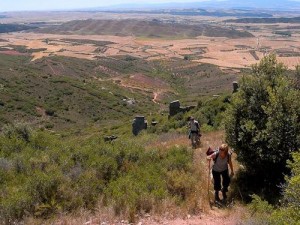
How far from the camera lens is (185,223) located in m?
7.59

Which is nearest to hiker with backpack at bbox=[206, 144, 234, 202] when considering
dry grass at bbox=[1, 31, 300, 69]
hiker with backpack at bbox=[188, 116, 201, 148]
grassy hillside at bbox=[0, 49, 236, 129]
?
hiker with backpack at bbox=[188, 116, 201, 148]

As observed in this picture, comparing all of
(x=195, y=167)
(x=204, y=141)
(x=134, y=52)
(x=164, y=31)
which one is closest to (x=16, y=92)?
(x=204, y=141)

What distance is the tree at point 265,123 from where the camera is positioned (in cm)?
886

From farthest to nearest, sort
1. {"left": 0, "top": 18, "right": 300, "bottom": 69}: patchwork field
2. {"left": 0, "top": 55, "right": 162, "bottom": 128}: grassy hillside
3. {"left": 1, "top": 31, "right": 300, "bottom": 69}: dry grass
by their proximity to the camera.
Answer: {"left": 0, "top": 18, "right": 300, "bottom": 69}: patchwork field → {"left": 1, "top": 31, "right": 300, "bottom": 69}: dry grass → {"left": 0, "top": 55, "right": 162, "bottom": 128}: grassy hillside

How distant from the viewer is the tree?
29.1 ft

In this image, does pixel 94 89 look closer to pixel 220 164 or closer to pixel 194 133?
pixel 194 133

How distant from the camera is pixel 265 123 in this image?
9266 millimetres

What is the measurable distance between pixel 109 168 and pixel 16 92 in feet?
152

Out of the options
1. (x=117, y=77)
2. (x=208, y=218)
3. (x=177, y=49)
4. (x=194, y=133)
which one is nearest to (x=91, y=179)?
(x=208, y=218)

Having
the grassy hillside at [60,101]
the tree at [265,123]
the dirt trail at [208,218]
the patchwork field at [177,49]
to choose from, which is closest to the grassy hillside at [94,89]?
the grassy hillside at [60,101]

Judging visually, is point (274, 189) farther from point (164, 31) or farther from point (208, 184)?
point (164, 31)

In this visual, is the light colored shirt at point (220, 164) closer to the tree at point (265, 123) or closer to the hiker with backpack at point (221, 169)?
the hiker with backpack at point (221, 169)

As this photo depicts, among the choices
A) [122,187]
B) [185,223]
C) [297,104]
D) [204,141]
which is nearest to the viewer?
[185,223]

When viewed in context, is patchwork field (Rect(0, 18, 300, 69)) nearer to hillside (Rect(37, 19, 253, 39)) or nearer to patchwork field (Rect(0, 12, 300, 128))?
patchwork field (Rect(0, 12, 300, 128))
